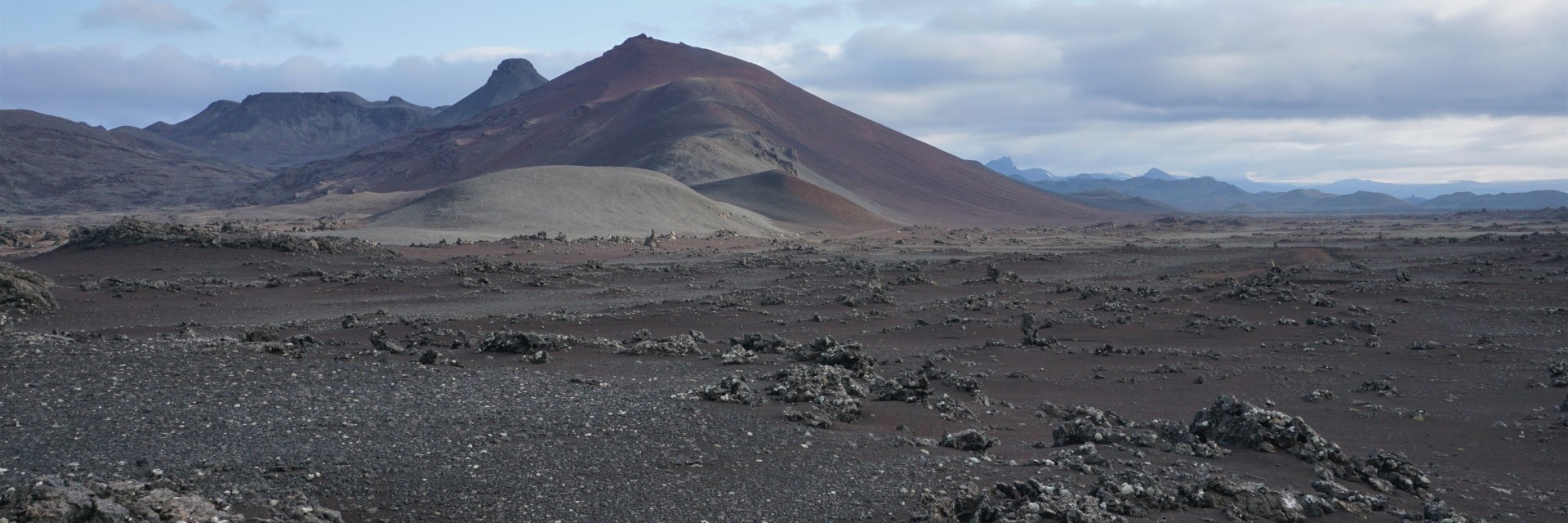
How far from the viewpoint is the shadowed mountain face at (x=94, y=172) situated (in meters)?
96.8

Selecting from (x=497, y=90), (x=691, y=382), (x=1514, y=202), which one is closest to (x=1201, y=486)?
(x=691, y=382)

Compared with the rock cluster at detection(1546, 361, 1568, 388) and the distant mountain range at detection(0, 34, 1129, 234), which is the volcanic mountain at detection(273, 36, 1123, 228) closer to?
the distant mountain range at detection(0, 34, 1129, 234)

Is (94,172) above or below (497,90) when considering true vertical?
below

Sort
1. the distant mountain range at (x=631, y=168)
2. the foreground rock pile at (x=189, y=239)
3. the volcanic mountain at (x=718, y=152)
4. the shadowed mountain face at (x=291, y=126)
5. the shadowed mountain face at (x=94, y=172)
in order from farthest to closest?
the shadowed mountain face at (x=291, y=126) < the volcanic mountain at (x=718, y=152) < the shadowed mountain face at (x=94, y=172) < the distant mountain range at (x=631, y=168) < the foreground rock pile at (x=189, y=239)

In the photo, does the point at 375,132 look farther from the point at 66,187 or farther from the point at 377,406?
the point at 377,406

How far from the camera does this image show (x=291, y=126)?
7303 inches

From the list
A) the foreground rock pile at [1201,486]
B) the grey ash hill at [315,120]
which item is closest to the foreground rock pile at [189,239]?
the foreground rock pile at [1201,486]

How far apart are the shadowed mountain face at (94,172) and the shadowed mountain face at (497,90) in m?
50.0

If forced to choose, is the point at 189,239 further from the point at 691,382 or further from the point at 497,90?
the point at 497,90

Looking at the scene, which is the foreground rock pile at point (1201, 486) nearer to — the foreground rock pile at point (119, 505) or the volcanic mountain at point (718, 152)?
the foreground rock pile at point (119, 505)

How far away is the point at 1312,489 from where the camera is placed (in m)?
7.49

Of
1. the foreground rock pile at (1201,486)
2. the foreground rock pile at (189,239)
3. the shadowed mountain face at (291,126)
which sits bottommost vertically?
the foreground rock pile at (1201,486)

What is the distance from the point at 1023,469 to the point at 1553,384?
31.0 feet

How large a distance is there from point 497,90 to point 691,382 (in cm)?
18381
